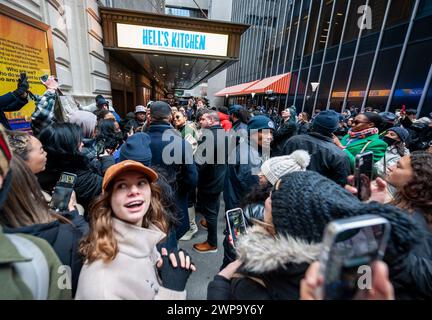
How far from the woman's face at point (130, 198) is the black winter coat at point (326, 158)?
2.10 metres

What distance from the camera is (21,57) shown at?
2.86 metres

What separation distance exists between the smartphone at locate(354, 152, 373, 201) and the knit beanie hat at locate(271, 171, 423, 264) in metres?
0.74

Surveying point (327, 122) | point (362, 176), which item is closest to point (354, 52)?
point (327, 122)

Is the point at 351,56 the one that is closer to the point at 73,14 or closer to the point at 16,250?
the point at 73,14

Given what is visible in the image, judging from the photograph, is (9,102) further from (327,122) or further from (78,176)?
(327,122)

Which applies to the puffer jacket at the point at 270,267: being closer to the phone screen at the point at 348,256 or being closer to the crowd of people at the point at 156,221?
the crowd of people at the point at 156,221

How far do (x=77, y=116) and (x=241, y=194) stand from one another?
237 cm

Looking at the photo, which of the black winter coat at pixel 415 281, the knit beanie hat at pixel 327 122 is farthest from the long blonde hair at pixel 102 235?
the knit beanie hat at pixel 327 122

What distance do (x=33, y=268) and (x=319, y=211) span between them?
1068 millimetres

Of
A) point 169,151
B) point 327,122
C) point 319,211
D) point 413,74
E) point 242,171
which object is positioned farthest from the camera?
point 413,74

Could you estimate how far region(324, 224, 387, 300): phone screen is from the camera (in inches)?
21.2

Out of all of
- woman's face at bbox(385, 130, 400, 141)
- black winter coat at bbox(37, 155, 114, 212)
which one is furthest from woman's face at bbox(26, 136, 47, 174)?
woman's face at bbox(385, 130, 400, 141)

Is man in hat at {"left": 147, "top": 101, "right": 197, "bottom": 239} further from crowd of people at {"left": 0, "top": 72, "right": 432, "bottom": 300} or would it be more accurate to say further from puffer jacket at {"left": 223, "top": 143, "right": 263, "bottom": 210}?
puffer jacket at {"left": 223, "top": 143, "right": 263, "bottom": 210}

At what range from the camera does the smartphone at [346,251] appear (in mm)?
538
